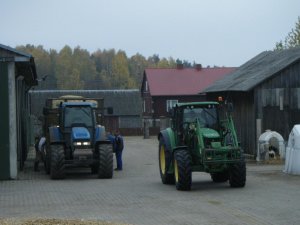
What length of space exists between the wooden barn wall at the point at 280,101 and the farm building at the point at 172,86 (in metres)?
35.3

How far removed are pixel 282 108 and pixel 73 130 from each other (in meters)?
11.8

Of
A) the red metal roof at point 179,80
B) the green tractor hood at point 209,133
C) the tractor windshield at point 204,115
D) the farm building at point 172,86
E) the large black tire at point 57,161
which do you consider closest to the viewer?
the green tractor hood at point 209,133

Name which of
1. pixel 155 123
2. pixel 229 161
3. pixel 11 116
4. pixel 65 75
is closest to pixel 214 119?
pixel 229 161

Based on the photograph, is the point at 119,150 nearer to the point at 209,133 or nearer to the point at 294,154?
the point at 294,154

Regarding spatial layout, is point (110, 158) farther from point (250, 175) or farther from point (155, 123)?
point (155, 123)

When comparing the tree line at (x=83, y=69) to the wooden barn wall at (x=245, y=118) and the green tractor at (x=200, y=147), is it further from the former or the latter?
the green tractor at (x=200, y=147)

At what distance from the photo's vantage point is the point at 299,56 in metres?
28.8

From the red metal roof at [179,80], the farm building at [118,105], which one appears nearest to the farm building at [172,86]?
the red metal roof at [179,80]

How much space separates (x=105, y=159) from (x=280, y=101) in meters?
11.6

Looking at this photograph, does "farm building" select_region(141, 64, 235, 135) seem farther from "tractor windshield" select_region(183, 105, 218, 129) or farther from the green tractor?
"tractor windshield" select_region(183, 105, 218, 129)

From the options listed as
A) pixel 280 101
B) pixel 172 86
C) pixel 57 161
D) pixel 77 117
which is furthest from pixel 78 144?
pixel 172 86

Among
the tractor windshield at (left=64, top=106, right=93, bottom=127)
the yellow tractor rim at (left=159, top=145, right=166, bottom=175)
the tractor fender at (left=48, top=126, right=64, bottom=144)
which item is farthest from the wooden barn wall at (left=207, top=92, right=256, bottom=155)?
the tractor fender at (left=48, top=126, right=64, bottom=144)

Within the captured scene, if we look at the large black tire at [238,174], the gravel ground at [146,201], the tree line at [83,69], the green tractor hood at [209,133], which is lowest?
the gravel ground at [146,201]

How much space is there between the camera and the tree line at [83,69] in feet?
409
